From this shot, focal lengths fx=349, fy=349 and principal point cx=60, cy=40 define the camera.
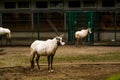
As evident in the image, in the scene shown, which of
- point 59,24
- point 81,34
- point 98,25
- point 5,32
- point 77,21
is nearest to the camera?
point 81,34

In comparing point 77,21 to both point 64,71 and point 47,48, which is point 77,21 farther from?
point 47,48

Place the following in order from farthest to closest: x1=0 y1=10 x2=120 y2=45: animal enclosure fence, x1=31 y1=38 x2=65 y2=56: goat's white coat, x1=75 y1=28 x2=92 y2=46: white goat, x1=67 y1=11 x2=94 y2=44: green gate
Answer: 1. x1=0 y1=10 x2=120 y2=45: animal enclosure fence
2. x1=67 y1=11 x2=94 y2=44: green gate
3. x1=75 y1=28 x2=92 y2=46: white goat
4. x1=31 y1=38 x2=65 y2=56: goat's white coat

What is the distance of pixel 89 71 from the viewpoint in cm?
1148

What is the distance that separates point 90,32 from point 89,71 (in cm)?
1021

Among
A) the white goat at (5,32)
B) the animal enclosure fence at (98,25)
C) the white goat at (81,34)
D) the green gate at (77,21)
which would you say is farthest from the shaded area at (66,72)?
the green gate at (77,21)

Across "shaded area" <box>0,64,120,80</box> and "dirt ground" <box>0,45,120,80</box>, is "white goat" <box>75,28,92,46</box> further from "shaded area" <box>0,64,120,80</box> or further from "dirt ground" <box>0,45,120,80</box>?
"shaded area" <box>0,64,120,80</box>

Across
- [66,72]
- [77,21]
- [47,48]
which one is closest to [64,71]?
[66,72]

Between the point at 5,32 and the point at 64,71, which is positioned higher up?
the point at 5,32

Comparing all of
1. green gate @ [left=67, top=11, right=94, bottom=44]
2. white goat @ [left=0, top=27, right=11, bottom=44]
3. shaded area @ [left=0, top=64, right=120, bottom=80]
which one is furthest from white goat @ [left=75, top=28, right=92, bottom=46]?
shaded area @ [left=0, top=64, right=120, bottom=80]

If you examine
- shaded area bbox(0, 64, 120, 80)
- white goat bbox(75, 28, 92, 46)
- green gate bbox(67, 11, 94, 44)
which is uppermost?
green gate bbox(67, 11, 94, 44)

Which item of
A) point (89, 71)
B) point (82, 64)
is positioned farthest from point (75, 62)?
point (89, 71)

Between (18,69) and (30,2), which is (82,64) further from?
(30,2)

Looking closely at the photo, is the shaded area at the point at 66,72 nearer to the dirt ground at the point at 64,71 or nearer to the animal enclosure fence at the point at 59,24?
the dirt ground at the point at 64,71

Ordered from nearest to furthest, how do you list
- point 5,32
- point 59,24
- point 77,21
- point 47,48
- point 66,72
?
point 47,48 → point 66,72 → point 5,32 → point 77,21 → point 59,24
